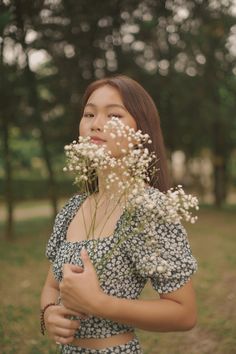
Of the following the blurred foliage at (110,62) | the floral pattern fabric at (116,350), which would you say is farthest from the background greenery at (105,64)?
the floral pattern fabric at (116,350)

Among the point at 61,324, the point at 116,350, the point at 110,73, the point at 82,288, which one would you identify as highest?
the point at 110,73

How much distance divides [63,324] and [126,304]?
274 mm

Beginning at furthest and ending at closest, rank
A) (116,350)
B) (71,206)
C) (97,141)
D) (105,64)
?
(105,64)
(71,206)
(97,141)
(116,350)

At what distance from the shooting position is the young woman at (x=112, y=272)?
1.79 meters

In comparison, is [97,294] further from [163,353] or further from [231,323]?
[231,323]

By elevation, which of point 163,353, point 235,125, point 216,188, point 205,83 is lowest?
point 163,353

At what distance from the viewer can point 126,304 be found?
1.80 metres

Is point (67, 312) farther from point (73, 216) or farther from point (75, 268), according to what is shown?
point (73, 216)

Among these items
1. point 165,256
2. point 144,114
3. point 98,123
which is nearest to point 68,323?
point 165,256

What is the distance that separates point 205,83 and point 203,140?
5069mm

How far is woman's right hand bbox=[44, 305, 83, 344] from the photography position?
185 centimetres

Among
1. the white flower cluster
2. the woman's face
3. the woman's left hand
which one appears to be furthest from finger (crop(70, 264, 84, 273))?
the woman's face

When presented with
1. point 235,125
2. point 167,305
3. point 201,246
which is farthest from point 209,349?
point 235,125

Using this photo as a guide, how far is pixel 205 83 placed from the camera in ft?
60.8
